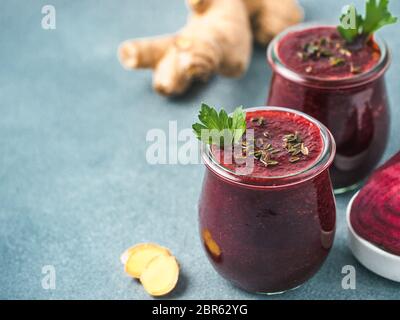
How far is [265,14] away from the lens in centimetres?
207

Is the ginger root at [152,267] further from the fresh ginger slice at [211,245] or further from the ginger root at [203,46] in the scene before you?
the ginger root at [203,46]

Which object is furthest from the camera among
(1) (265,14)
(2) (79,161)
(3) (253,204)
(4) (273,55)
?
(1) (265,14)

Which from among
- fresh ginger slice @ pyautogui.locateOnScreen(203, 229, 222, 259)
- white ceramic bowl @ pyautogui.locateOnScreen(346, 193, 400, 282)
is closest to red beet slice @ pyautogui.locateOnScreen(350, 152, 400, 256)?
white ceramic bowl @ pyautogui.locateOnScreen(346, 193, 400, 282)

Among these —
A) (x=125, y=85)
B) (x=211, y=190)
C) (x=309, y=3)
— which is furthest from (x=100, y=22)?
(x=211, y=190)

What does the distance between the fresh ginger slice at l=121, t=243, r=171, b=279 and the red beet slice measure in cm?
37

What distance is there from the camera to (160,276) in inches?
52.8

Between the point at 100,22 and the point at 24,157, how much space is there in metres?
0.65

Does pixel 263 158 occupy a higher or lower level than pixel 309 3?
higher

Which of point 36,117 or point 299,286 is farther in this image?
point 36,117

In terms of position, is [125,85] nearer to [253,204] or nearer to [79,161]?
[79,161]

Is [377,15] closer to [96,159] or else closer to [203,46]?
[203,46]

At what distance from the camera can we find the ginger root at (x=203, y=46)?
1.88m

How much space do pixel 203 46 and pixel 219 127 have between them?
691 mm

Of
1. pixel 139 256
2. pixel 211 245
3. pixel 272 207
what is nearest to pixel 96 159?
pixel 139 256
